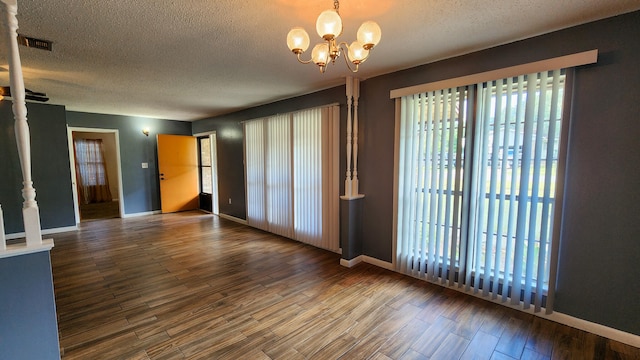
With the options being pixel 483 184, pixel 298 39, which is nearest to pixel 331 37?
pixel 298 39

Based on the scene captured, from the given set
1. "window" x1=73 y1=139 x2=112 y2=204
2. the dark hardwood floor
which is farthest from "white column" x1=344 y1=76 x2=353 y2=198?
"window" x1=73 y1=139 x2=112 y2=204

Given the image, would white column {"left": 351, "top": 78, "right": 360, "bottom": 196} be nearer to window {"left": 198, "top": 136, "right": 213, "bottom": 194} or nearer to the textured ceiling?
the textured ceiling

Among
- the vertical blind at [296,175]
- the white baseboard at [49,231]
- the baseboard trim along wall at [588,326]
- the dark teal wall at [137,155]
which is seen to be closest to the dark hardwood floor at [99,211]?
the dark teal wall at [137,155]

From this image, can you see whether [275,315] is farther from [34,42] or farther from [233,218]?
[233,218]

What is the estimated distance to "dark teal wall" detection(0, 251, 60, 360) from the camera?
1520 millimetres

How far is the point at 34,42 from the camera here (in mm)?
2320

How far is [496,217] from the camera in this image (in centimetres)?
259

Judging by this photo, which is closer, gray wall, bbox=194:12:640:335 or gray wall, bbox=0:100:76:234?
gray wall, bbox=194:12:640:335

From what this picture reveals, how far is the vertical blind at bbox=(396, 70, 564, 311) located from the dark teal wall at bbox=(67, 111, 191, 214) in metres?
6.20

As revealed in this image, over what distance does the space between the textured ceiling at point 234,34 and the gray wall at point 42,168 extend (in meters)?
1.42

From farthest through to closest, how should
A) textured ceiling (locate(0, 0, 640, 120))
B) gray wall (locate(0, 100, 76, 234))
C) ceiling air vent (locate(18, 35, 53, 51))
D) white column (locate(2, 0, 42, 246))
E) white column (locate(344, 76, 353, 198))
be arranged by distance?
gray wall (locate(0, 100, 76, 234)) → white column (locate(344, 76, 353, 198)) → ceiling air vent (locate(18, 35, 53, 51)) → textured ceiling (locate(0, 0, 640, 120)) → white column (locate(2, 0, 42, 246))

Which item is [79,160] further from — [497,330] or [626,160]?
[626,160]

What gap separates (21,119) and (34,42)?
1.41m

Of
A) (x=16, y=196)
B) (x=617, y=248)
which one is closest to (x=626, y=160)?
(x=617, y=248)
